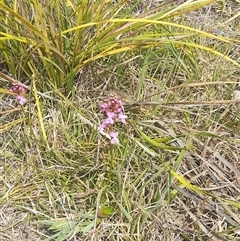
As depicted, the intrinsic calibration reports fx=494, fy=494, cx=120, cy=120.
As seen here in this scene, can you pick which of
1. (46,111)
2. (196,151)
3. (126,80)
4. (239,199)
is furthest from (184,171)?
(46,111)

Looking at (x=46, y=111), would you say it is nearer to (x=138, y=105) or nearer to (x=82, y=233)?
(x=138, y=105)

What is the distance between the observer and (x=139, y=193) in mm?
Result: 1424

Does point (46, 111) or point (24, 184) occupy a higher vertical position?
point (46, 111)

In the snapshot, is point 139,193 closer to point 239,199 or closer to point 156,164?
point 156,164

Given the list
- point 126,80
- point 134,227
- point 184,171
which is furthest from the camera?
point 126,80

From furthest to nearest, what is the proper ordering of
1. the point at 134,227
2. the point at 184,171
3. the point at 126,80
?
the point at 126,80
the point at 184,171
the point at 134,227

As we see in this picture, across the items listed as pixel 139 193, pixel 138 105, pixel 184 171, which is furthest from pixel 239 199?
pixel 138 105

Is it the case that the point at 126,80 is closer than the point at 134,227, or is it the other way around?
the point at 134,227

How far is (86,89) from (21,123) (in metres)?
0.23

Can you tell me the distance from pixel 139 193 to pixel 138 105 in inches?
10.7

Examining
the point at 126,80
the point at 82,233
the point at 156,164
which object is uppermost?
the point at 126,80

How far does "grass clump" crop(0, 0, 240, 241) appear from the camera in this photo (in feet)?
4.58

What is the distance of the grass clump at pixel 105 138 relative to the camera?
4.58ft

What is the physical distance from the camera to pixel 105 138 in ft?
4.81
